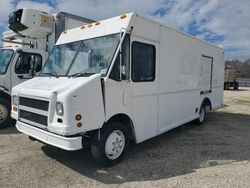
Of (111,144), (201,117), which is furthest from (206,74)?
(111,144)

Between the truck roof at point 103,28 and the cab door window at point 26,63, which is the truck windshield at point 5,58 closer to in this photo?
the cab door window at point 26,63

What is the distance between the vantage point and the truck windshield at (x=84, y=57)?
4484mm

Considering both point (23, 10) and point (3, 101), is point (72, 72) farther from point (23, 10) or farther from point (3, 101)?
point (23, 10)

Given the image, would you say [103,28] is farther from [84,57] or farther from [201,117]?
[201,117]

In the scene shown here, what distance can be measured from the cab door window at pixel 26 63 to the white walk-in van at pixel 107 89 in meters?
2.44

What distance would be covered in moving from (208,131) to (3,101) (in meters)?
6.33

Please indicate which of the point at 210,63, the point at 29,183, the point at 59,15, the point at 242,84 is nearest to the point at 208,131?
the point at 210,63

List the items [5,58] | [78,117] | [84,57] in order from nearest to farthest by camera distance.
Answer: [78,117] < [84,57] < [5,58]

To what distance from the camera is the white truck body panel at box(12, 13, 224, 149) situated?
12.9 ft

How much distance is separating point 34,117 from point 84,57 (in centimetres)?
149

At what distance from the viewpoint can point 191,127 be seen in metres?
8.05

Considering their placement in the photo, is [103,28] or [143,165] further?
[103,28]

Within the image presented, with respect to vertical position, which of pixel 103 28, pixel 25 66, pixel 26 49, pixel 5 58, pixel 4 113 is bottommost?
pixel 4 113

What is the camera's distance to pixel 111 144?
4496 mm
